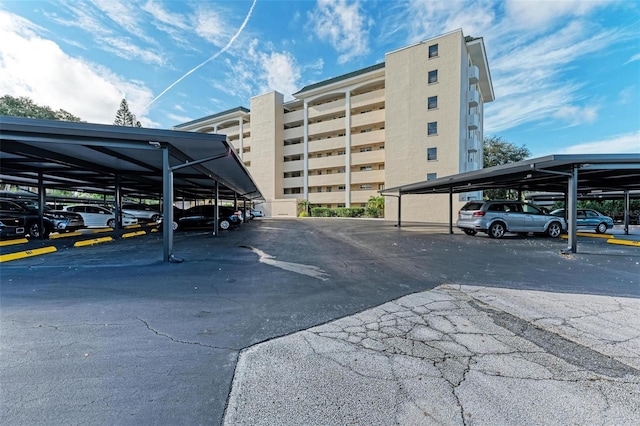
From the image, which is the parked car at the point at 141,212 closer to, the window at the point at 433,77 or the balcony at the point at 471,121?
the window at the point at 433,77

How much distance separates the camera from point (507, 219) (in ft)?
41.2

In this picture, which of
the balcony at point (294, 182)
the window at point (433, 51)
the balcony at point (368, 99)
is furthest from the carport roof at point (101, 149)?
the balcony at point (294, 182)

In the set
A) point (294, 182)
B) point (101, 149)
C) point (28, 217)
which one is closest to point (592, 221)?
point (101, 149)

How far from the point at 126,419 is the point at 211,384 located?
1.92 ft

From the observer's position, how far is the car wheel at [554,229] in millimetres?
12992

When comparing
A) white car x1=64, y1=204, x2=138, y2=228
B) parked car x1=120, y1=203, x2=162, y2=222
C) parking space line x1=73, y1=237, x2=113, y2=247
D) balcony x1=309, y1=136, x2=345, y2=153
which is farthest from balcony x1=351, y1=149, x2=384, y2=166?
parking space line x1=73, y1=237, x2=113, y2=247

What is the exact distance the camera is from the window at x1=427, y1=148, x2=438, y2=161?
28269 mm

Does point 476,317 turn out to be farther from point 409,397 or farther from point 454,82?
point 454,82

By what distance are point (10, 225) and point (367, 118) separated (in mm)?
33884

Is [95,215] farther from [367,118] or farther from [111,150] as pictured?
[367,118]

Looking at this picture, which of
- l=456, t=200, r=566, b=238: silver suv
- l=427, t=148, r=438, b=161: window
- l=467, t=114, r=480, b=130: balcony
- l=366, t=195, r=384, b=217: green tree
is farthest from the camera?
l=366, t=195, r=384, b=217: green tree

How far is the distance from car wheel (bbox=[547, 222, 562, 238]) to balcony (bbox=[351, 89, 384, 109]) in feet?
89.3

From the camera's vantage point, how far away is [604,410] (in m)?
2.02

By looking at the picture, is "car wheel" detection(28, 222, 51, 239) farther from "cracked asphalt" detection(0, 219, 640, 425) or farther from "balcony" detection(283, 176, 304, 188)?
"balcony" detection(283, 176, 304, 188)
